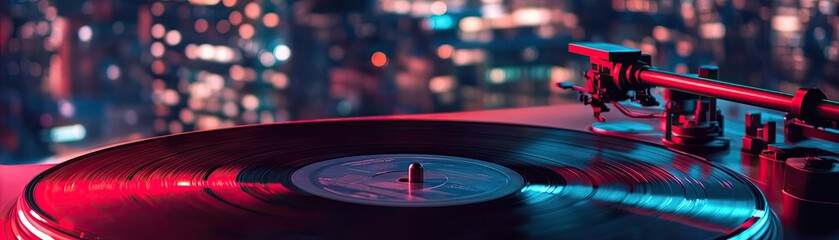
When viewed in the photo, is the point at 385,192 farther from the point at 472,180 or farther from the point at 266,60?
the point at 266,60

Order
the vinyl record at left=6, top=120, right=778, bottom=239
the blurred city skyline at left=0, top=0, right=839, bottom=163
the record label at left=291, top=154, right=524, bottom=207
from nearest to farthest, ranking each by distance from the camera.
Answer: the vinyl record at left=6, top=120, right=778, bottom=239, the record label at left=291, top=154, right=524, bottom=207, the blurred city skyline at left=0, top=0, right=839, bottom=163

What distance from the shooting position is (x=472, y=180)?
91cm

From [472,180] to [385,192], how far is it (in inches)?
4.5

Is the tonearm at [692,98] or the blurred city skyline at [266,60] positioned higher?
the tonearm at [692,98]

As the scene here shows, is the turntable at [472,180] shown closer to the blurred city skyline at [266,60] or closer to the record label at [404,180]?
the record label at [404,180]

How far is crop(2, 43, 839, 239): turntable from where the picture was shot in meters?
0.70

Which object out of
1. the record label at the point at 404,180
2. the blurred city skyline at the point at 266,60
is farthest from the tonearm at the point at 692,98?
the blurred city skyline at the point at 266,60

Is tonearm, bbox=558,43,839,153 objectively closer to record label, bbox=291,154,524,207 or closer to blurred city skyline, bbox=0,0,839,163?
record label, bbox=291,154,524,207

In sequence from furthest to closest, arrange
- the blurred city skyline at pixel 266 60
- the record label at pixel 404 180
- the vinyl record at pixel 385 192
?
the blurred city skyline at pixel 266 60 → the record label at pixel 404 180 → the vinyl record at pixel 385 192

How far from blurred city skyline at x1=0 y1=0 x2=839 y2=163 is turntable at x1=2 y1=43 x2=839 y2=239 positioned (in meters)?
4.58

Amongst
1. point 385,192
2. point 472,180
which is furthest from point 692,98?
→ point 385,192

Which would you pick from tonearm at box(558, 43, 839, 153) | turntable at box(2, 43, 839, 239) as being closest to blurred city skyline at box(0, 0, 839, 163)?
tonearm at box(558, 43, 839, 153)

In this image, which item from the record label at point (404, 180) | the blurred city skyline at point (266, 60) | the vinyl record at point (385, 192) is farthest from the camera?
the blurred city skyline at point (266, 60)

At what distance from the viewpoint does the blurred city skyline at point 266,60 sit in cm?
923
